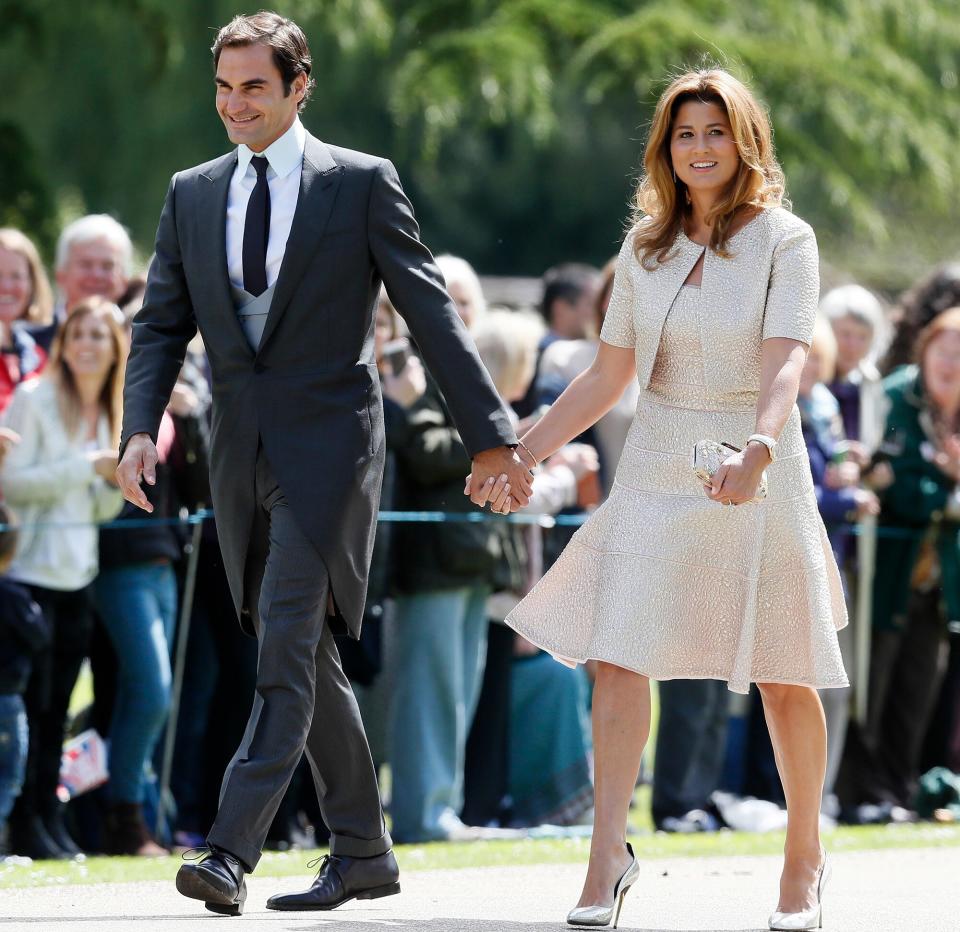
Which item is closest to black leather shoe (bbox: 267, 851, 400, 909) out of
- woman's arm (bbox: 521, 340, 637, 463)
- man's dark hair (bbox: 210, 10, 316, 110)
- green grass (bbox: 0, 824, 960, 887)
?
green grass (bbox: 0, 824, 960, 887)

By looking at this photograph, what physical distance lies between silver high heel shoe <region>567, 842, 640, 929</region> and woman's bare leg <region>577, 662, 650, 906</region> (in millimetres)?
15

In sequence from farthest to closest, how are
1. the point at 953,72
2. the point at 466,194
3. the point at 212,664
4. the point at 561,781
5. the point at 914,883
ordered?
the point at 466,194
the point at 953,72
the point at 561,781
the point at 212,664
the point at 914,883

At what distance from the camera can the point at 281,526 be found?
553 centimetres

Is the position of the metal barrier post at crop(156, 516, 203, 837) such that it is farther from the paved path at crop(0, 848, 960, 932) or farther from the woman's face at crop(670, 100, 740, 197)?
the woman's face at crop(670, 100, 740, 197)

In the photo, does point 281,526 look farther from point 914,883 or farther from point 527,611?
point 914,883

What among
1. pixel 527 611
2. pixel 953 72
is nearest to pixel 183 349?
pixel 527 611

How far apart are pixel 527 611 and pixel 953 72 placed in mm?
14445

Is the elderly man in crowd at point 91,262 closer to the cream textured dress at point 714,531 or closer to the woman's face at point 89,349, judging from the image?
the woman's face at point 89,349

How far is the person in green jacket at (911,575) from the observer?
30.7 feet

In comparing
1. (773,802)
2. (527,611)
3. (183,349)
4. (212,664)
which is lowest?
(773,802)

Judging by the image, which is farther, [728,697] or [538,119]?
[538,119]

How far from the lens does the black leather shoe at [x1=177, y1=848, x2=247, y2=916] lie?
5219 mm

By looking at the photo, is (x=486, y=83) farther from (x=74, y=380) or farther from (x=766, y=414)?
(x=766, y=414)

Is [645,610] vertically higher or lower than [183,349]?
lower
